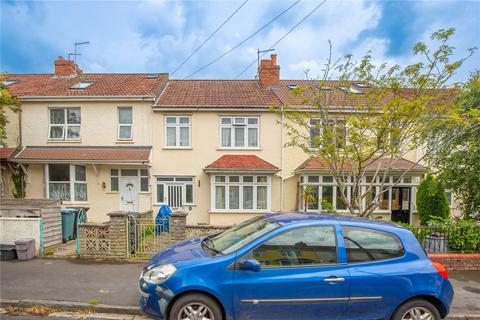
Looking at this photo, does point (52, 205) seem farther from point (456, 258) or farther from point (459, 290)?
point (456, 258)

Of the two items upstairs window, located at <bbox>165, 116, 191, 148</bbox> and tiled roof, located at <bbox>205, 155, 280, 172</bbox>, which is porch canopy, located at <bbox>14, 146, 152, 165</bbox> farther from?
tiled roof, located at <bbox>205, 155, 280, 172</bbox>

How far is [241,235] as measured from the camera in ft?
13.3

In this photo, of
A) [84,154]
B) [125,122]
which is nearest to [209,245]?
[84,154]

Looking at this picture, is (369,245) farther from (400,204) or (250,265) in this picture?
(400,204)

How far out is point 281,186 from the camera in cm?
1281

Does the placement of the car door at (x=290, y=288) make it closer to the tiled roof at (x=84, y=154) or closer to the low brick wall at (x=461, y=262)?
the low brick wall at (x=461, y=262)

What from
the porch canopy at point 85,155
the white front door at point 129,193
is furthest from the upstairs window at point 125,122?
the white front door at point 129,193

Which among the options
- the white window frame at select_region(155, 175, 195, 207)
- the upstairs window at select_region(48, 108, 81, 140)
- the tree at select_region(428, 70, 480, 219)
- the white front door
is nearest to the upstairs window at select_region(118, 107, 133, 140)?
the upstairs window at select_region(48, 108, 81, 140)

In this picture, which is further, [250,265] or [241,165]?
[241,165]

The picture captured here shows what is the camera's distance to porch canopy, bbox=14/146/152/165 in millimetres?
11719

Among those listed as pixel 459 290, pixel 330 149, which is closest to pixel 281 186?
pixel 330 149

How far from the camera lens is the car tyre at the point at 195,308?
341 centimetres

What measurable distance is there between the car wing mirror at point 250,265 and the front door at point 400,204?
1187cm

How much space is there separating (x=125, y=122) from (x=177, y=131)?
2530 mm
